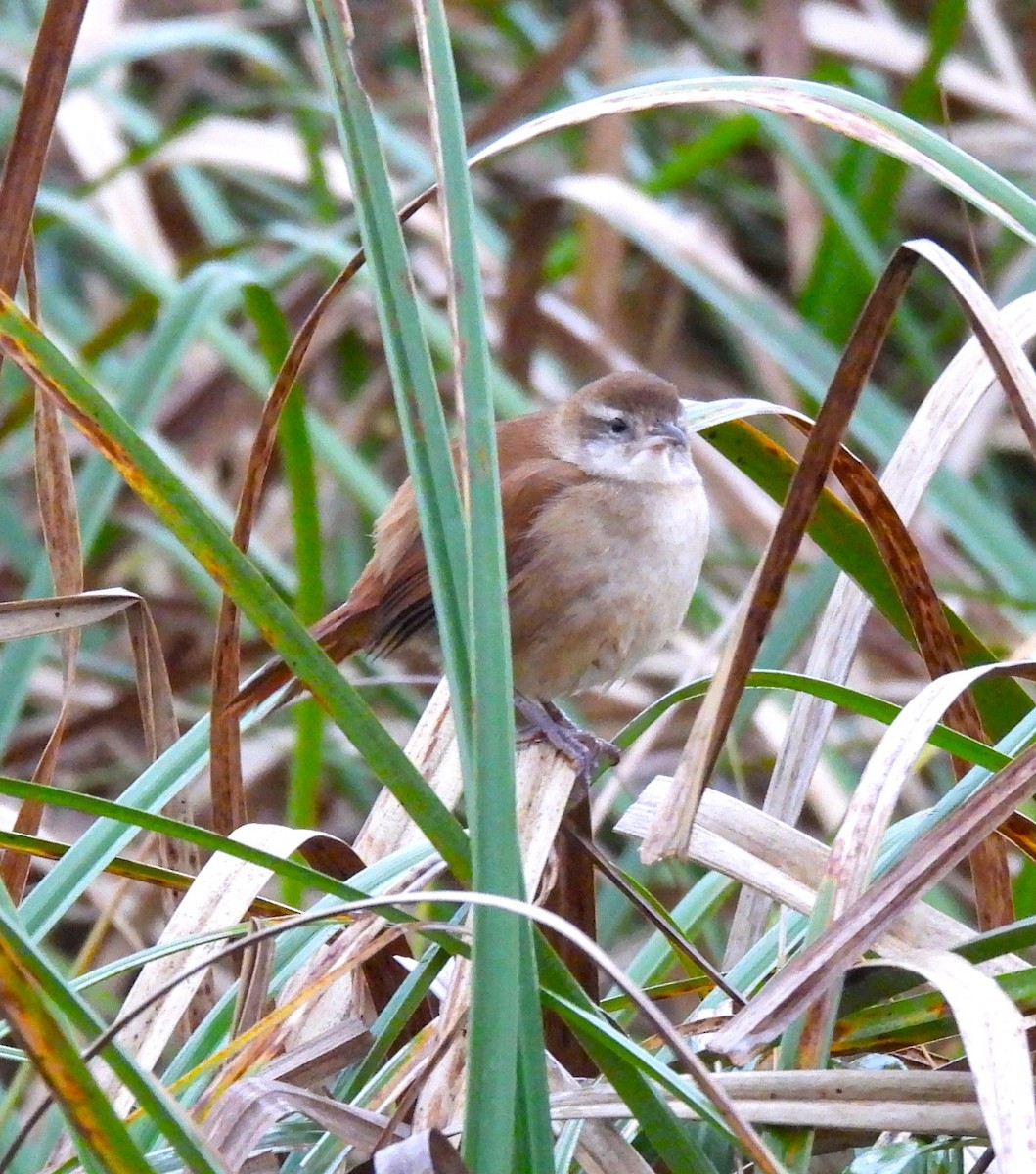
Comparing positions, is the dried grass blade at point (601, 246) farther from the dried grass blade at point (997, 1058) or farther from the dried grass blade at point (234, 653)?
the dried grass blade at point (997, 1058)

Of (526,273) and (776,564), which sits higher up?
(526,273)

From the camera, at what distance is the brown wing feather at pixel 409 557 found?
2.76 meters

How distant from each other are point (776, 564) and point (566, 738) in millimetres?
952

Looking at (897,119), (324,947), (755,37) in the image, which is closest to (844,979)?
(324,947)

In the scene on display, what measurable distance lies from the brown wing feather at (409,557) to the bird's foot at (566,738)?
237 mm

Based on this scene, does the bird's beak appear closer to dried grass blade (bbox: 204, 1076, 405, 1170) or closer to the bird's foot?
the bird's foot

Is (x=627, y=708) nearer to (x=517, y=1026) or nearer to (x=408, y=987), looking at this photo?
(x=408, y=987)

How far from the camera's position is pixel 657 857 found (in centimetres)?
148

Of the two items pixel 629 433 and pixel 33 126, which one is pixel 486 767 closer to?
pixel 33 126

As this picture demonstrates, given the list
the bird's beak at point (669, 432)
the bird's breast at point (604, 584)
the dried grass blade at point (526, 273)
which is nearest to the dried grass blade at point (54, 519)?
the bird's breast at point (604, 584)

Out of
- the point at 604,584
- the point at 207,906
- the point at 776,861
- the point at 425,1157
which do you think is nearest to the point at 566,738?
the point at 604,584

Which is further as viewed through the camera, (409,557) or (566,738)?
(409,557)

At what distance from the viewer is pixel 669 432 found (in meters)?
2.76

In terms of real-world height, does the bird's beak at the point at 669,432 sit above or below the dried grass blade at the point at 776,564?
above
